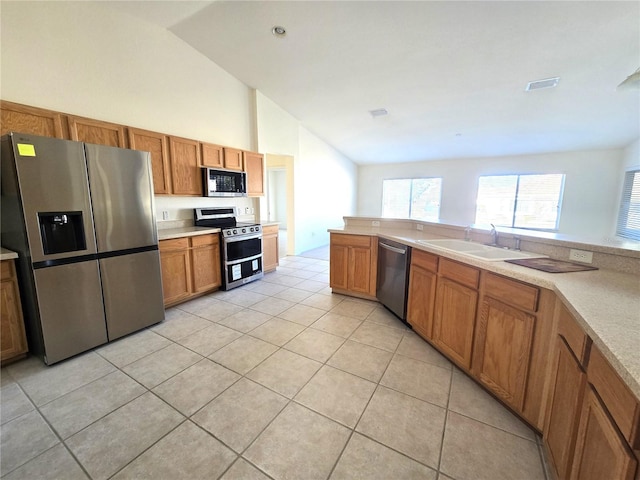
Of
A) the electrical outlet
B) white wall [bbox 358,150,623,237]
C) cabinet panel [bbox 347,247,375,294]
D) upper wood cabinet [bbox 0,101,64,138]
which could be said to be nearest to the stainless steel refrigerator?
upper wood cabinet [bbox 0,101,64,138]

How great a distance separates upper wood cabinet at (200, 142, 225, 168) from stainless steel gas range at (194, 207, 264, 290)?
2.23 feet

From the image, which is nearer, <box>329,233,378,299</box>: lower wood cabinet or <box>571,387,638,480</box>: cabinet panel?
<box>571,387,638,480</box>: cabinet panel

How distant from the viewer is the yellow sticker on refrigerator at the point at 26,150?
1.82m

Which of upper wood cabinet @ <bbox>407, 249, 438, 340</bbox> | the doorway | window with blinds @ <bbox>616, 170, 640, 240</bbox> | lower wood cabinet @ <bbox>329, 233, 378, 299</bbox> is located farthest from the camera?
the doorway

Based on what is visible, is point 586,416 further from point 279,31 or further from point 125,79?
point 125,79

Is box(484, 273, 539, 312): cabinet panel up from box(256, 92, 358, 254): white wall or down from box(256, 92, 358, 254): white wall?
down

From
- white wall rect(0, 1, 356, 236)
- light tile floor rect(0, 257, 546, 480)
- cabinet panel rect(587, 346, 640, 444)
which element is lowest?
light tile floor rect(0, 257, 546, 480)

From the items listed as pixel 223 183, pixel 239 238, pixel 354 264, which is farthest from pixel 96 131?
pixel 354 264

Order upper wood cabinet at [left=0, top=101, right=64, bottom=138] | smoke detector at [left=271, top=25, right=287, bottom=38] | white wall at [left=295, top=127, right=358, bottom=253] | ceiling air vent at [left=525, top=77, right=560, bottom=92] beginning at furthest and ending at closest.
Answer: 1. white wall at [left=295, top=127, right=358, bottom=253]
2. ceiling air vent at [left=525, top=77, right=560, bottom=92]
3. smoke detector at [left=271, top=25, right=287, bottom=38]
4. upper wood cabinet at [left=0, top=101, right=64, bottom=138]

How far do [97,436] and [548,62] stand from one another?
5.14m

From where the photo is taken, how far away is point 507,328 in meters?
1.60

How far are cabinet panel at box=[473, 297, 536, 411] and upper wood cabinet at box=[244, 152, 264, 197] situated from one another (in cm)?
390

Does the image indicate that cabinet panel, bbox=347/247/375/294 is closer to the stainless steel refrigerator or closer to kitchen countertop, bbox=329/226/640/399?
kitchen countertop, bbox=329/226/640/399

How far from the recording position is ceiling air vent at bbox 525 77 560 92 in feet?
10.4
